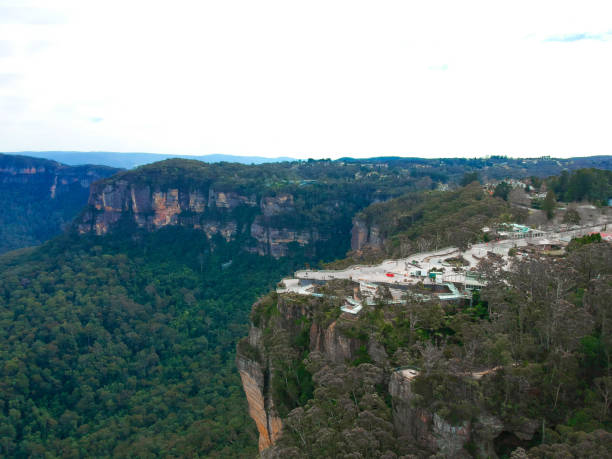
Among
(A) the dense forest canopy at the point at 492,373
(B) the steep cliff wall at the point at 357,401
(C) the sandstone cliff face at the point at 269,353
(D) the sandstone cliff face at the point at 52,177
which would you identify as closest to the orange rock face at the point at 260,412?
(C) the sandstone cliff face at the point at 269,353

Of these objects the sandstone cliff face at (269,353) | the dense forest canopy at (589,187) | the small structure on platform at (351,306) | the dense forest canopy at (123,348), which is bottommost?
the dense forest canopy at (123,348)

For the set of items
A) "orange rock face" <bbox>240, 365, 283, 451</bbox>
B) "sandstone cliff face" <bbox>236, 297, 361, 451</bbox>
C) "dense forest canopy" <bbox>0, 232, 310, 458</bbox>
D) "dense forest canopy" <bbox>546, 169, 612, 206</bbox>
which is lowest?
"dense forest canopy" <bbox>0, 232, 310, 458</bbox>

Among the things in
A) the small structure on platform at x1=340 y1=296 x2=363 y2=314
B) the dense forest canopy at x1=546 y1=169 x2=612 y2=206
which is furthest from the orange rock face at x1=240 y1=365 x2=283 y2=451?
the dense forest canopy at x1=546 y1=169 x2=612 y2=206

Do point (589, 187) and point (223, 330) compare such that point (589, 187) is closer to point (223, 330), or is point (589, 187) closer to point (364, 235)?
point (364, 235)

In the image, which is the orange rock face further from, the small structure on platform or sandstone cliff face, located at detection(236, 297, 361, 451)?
the small structure on platform

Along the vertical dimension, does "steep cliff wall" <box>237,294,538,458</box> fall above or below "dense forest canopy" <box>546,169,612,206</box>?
below

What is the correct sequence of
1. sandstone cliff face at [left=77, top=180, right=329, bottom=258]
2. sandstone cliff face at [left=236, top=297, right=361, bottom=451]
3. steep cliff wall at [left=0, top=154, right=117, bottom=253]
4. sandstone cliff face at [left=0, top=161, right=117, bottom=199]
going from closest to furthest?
1. sandstone cliff face at [left=236, top=297, right=361, bottom=451]
2. sandstone cliff face at [left=77, top=180, right=329, bottom=258]
3. steep cliff wall at [left=0, top=154, right=117, bottom=253]
4. sandstone cliff face at [left=0, top=161, right=117, bottom=199]

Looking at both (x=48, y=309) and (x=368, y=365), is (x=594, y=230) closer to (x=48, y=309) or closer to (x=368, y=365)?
(x=368, y=365)

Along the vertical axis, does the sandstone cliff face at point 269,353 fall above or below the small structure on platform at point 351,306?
below

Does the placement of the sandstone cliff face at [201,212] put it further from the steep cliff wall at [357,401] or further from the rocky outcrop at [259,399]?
the steep cliff wall at [357,401]

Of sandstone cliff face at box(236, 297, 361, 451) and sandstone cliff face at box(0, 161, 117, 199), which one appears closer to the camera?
sandstone cliff face at box(236, 297, 361, 451)
